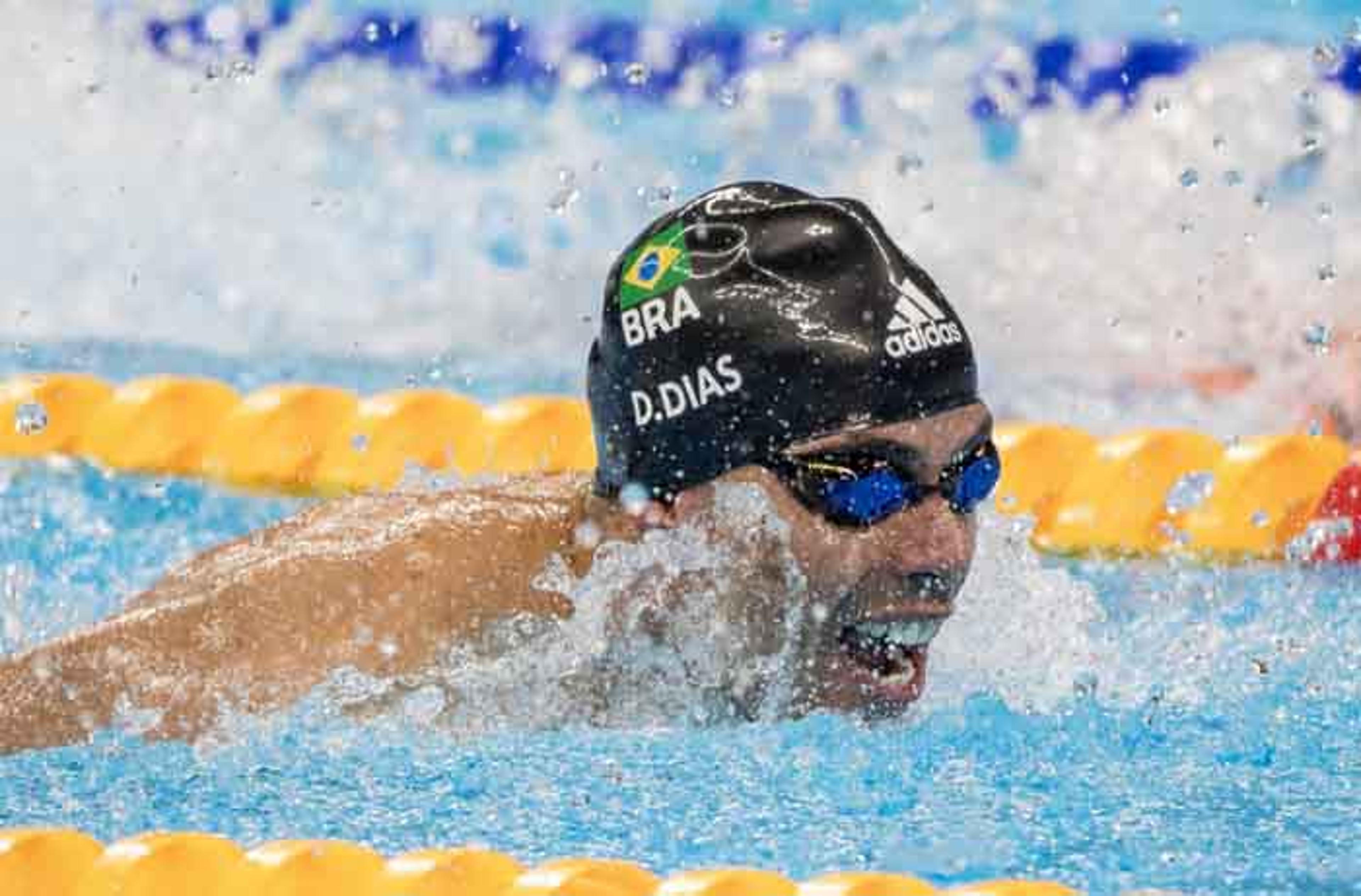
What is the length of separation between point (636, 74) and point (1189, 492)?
4267 millimetres

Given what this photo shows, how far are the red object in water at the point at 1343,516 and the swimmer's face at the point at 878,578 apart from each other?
1.74 meters

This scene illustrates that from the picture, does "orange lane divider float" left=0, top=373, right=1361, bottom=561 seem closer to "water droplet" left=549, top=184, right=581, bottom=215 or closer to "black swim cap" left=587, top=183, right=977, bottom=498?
"black swim cap" left=587, top=183, right=977, bottom=498

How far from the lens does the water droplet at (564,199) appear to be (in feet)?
26.0

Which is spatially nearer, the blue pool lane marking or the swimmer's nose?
the swimmer's nose

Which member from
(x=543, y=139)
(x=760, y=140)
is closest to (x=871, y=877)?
(x=760, y=140)

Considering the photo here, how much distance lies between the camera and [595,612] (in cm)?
267

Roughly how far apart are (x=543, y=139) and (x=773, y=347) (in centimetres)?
593

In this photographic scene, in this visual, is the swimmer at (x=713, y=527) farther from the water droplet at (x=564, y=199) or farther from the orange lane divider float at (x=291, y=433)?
the water droplet at (x=564, y=199)

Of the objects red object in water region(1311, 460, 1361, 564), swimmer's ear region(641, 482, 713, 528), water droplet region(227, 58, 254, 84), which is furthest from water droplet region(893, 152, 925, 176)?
swimmer's ear region(641, 482, 713, 528)

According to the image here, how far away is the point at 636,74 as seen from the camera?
327 inches

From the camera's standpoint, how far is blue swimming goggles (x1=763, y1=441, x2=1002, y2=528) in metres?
2.60

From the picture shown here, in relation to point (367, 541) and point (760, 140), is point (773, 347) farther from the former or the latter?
point (760, 140)

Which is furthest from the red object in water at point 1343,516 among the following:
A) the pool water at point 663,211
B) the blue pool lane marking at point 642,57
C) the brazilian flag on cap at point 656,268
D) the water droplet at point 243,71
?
the water droplet at point 243,71

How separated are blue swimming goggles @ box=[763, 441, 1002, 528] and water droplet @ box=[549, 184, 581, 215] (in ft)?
17.5
